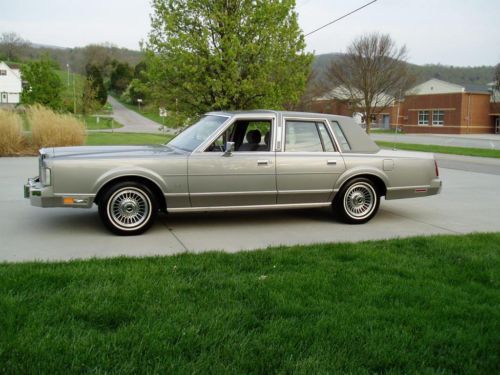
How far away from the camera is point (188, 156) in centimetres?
681

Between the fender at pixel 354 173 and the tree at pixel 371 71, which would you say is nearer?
the fender at pixel 354 173

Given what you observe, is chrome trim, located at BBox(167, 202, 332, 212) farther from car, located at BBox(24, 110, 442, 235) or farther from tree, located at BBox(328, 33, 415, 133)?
tree, located at BBox(328, 33, 415, 133)

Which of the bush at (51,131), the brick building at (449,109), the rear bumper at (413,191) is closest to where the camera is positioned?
the rear bumper at (413,191)

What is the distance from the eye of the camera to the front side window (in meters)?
7.42

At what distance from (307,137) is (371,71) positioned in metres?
37.3

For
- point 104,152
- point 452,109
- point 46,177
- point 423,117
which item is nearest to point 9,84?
point 423,117

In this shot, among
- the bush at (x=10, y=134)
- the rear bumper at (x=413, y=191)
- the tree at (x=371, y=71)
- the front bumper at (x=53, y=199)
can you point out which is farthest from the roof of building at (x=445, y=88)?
the front bumper at (x=53, y=199)

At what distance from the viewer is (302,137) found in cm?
752

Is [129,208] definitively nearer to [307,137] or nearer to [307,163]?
[307,163]

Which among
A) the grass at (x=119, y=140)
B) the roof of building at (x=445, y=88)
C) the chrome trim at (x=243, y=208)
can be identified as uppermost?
the roof of building at (x=445, y=88)

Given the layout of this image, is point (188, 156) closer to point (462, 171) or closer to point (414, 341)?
point (414, 341)

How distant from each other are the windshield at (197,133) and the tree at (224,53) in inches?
229

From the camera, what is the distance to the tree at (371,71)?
42.6m

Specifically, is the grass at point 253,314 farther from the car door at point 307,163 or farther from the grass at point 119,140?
the grass at point 119,140
